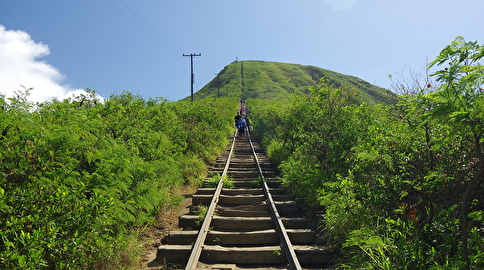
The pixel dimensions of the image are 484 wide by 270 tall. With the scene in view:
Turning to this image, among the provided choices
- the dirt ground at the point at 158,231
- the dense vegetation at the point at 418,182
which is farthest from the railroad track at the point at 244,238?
the dense vegetation at the point at 418,182

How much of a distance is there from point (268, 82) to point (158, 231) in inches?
5005

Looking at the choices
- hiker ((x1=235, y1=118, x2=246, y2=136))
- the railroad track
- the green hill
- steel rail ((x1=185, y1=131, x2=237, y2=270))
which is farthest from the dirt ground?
the green hill

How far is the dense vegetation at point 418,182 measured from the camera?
9.79ft

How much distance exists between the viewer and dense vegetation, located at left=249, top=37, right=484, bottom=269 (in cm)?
298

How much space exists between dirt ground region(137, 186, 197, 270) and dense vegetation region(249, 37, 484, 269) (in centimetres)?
310

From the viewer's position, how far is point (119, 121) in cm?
648

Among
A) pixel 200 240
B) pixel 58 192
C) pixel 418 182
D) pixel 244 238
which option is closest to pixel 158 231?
pixel 200 240

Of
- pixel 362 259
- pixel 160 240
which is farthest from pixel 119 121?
pixel 362 259

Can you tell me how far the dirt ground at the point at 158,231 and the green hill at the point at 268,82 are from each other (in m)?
87.9

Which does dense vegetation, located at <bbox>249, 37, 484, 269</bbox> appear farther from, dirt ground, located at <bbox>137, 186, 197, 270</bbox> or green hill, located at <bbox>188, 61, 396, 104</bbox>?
green hill, located at <bbox>188, 61, 396, 104</bbox>

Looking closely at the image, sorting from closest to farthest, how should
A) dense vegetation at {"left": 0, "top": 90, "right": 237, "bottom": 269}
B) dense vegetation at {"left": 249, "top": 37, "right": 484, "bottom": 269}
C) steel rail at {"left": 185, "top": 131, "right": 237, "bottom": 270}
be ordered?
1. dense vegetation at {"left": 249, "top": 37, "right": 484, "bottom": 269}
2. dense vegetation at {"left": 0, "top": 90, "right": 237, "bottom": 269}
3. steel rail at {"left": 185, "top": 131, "right": 237, "bottom": 270}

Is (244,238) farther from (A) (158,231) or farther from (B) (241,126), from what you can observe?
(B) (241,126)

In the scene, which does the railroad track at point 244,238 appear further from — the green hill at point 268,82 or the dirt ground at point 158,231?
the green hill at point 268,82

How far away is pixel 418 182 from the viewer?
471 centimetres
